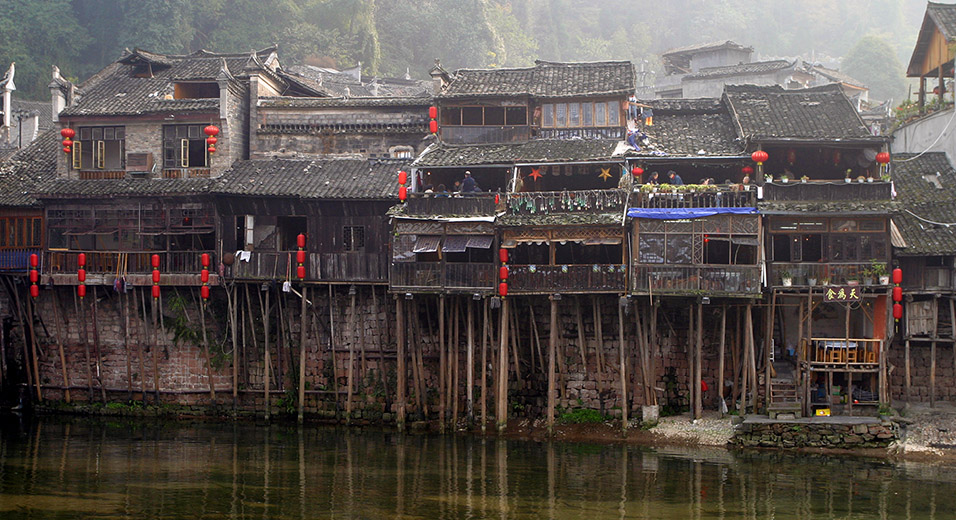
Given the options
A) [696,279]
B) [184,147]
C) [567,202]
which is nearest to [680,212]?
[696,279]

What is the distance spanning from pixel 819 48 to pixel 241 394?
72.9 meters

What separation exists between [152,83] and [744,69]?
105 feet

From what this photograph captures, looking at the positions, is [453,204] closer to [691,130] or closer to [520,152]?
[520,152]

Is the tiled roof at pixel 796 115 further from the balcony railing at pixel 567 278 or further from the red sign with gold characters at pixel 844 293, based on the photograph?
the balcony railing at pixel 567 278

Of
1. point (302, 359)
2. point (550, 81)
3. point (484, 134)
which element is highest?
point (550, 81)

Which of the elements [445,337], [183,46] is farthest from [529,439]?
[183,46]

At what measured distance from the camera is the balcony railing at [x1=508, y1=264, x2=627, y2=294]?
1382 inches

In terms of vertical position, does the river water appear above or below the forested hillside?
below

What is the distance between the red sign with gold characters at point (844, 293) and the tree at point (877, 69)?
49.3m

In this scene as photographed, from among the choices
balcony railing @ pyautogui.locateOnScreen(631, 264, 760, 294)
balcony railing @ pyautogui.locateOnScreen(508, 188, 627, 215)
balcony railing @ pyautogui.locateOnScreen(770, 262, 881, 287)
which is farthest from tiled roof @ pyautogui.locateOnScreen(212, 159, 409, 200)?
balcony railing @ pyautogui.locateOnScreen(770, 262, 881, 287)

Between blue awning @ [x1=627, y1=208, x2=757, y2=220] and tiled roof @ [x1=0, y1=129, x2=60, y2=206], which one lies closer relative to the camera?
blue awning @ [x1=627, y1=208, x2=757, y2=220]

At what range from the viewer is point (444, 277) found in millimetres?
35906

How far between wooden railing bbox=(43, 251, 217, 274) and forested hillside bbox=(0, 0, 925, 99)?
2526 cm

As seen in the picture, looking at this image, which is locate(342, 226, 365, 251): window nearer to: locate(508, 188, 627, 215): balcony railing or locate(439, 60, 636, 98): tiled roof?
locate(439, 60, 636, 98): tiled roof
